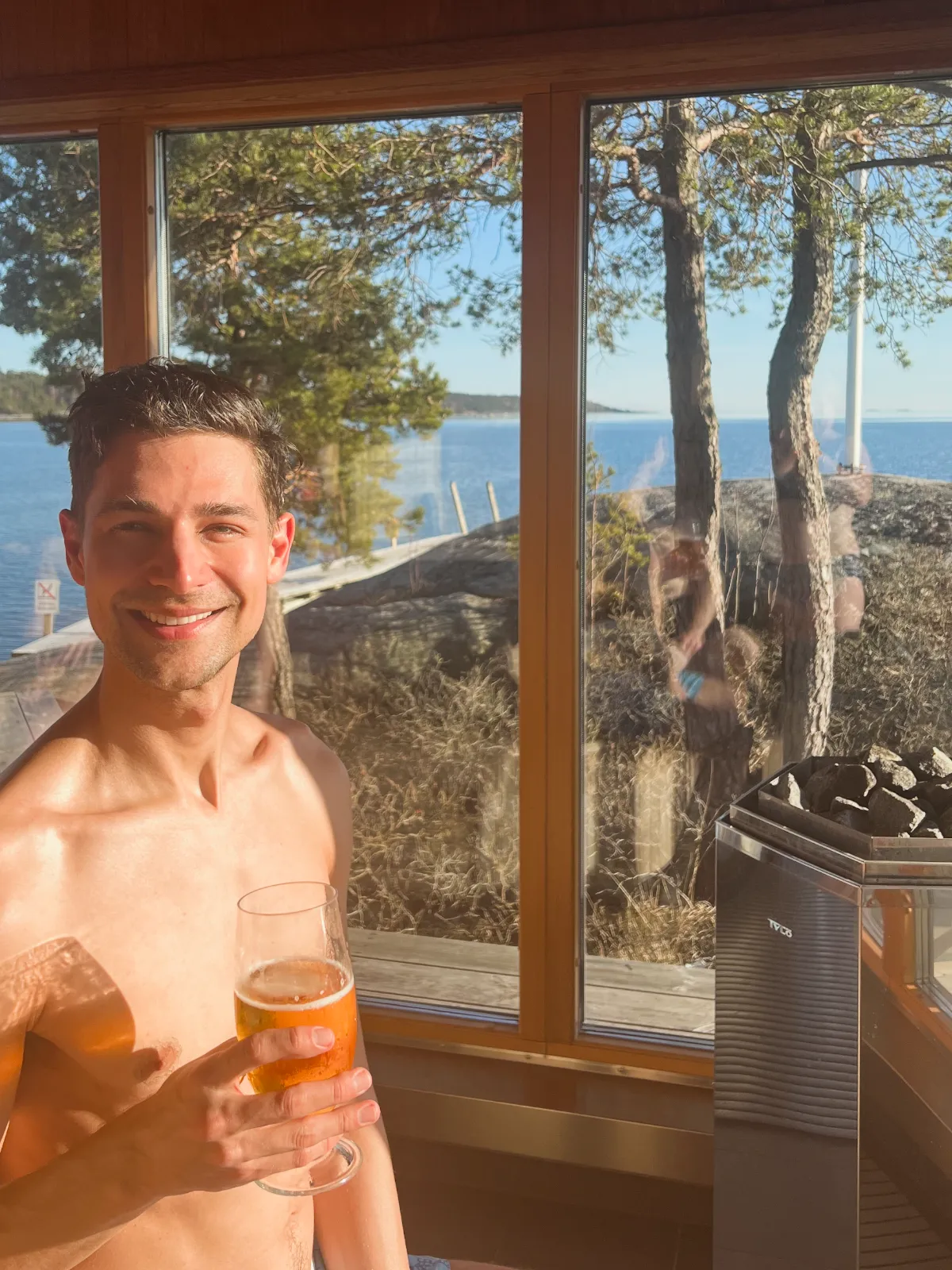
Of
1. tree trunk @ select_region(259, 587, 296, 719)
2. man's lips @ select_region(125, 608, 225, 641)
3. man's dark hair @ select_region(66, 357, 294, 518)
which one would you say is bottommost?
tree trunk @ select_region(259, 587, 296, 719)

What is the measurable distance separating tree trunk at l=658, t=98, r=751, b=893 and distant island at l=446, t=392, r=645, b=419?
0.35 m

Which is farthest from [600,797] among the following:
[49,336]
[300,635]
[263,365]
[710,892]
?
[49,336]

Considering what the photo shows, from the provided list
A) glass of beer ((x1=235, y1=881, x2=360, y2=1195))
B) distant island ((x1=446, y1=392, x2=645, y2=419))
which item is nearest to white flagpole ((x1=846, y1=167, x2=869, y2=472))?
distant island ((x1=446, y1=392, x2=645, y2=419))

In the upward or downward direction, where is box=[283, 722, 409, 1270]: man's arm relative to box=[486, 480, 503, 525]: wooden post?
downward

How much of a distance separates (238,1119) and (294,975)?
0.43ft

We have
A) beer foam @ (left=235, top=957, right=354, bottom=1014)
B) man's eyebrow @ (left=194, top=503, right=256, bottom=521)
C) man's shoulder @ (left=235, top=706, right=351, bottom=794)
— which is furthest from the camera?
man's shoulder @ (left=235, top=706, right=351, bottom=794)

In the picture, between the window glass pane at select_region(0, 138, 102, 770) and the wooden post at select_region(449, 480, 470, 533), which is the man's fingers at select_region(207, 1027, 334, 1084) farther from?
the window glass pane at select_region(0, 138, 102, 770)

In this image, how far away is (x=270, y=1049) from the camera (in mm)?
937

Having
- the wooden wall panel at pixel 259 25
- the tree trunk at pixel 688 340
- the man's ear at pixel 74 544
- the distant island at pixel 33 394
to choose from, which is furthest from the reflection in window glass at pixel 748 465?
the man's ear at pixel 74 544

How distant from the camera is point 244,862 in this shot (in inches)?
55.8

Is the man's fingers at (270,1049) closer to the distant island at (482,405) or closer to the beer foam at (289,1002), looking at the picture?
the beer foam at (289,1002)

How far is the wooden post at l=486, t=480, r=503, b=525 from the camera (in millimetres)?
2557

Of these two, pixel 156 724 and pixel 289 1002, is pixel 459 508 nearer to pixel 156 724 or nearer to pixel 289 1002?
pixel 156 724

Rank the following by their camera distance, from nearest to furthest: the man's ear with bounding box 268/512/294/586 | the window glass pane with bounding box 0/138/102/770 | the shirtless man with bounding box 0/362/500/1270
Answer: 1. the shirtless man with bounding box 0/362/500/1270
2. the man's ear with bounding box 268/512/294/586
3. the window glass pane with bounding box 0/138/102/770
